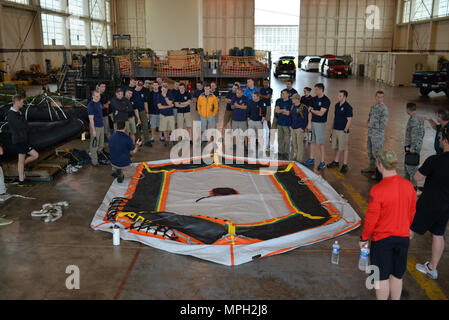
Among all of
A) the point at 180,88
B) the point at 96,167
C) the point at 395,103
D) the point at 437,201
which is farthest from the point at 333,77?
the point at 437,201

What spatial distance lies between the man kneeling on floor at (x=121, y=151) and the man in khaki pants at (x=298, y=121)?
12.6 feet

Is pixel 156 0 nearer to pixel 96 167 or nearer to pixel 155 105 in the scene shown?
pixel 155 105

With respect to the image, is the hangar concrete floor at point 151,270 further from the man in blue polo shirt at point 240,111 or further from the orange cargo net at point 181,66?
the orange cargo net at point 181,66

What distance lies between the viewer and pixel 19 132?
313 inches

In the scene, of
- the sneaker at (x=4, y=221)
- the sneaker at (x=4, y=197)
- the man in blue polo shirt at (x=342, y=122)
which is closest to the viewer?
the sneaker at (x=4, y=221)

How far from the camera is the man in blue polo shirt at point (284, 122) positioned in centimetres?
1002

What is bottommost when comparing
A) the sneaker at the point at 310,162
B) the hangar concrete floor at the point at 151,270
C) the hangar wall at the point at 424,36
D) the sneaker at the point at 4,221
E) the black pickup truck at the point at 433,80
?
the hangar concrete floor at the point at 151,270

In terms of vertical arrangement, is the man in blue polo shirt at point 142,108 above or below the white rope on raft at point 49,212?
above

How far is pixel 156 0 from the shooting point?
96.0 ft

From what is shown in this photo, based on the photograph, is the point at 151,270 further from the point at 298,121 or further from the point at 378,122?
the point at 378,122

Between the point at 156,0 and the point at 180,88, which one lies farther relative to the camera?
the point at 156,0

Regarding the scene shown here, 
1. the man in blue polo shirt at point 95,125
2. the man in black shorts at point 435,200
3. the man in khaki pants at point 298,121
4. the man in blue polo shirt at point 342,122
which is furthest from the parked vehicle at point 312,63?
the man in black shorts at point 435,200

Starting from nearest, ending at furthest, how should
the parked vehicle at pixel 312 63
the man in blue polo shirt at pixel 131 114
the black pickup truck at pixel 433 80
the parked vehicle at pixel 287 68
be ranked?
the man in blue polo shirt at pixel 131 114
the black pickup truck at pixel 433 80
the parked vehicle at pixel 287 68
the parked vehicle at pixel 312 63
